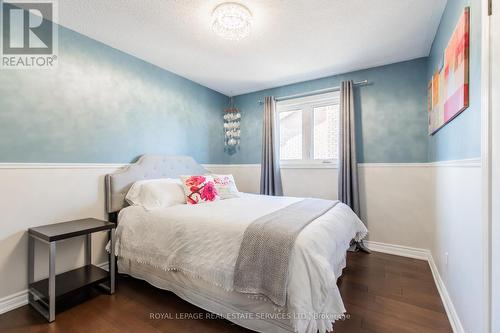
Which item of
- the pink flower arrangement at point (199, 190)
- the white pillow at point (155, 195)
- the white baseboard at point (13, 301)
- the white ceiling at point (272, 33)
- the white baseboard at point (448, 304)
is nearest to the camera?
the white baseboard at point (448, 304)

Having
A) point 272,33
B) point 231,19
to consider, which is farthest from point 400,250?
point 231,19

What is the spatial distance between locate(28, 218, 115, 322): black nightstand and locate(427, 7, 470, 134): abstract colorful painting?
277cm

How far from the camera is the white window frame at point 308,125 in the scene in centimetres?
350

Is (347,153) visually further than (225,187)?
Yes

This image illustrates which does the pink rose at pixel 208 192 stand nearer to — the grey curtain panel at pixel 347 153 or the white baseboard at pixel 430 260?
the grey curtain panel at pixel 347 153

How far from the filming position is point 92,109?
2.44 m

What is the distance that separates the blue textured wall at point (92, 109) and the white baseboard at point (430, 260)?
9.62ft

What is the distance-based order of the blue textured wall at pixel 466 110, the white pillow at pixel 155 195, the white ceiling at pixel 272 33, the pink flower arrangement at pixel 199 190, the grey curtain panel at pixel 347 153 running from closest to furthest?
the blue textured wall at pixel 466 110 < the white ceiling at pixel 272 33 < the white pillow at pixel 155 195 < the pink flower arrangement at pixel 199 190 < the grey curtain panel at pixel 347 153

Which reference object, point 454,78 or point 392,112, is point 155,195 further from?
point 392,112

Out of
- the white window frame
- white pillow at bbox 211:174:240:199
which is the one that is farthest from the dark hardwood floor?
the white window frame

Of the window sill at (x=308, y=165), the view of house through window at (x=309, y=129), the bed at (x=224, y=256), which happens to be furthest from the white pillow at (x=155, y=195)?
the view of house through window at (x=309, y=129)

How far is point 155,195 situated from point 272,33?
1.97 meters

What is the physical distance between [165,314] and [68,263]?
3.77ft

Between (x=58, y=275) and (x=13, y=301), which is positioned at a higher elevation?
(x=58, y=275)
